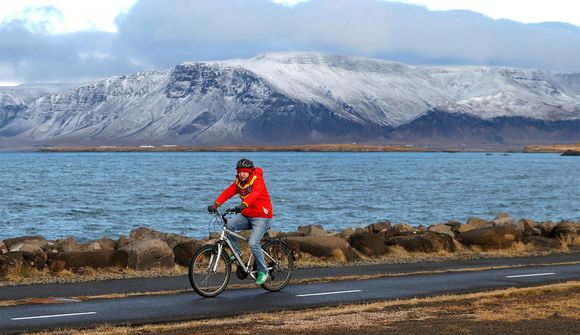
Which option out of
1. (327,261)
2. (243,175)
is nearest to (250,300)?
(243,175)

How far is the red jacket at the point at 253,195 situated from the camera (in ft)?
53.4

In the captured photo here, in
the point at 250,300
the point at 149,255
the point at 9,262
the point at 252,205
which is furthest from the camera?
the point at 149,255

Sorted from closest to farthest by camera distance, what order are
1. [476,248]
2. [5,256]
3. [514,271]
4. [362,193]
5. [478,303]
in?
1. [478,303]
2. [5,256]
3. [514,271]
4. [476,248]
5. [362,193]

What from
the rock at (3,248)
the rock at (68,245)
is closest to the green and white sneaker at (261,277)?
the rock at (3,248)

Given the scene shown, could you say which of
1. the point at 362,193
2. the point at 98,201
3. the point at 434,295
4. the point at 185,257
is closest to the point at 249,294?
the point at 434,295

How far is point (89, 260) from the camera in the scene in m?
20.0

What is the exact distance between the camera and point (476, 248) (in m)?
25.7

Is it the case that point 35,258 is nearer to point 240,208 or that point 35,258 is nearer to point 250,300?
point 240,208

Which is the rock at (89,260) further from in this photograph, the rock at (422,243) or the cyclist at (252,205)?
the rock at (422,243)

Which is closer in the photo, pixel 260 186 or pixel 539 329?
pixel 539 329

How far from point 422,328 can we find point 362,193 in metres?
76.0

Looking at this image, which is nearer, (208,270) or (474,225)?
(208,270)

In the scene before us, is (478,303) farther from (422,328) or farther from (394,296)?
(422,328)

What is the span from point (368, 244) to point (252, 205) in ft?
26.5
